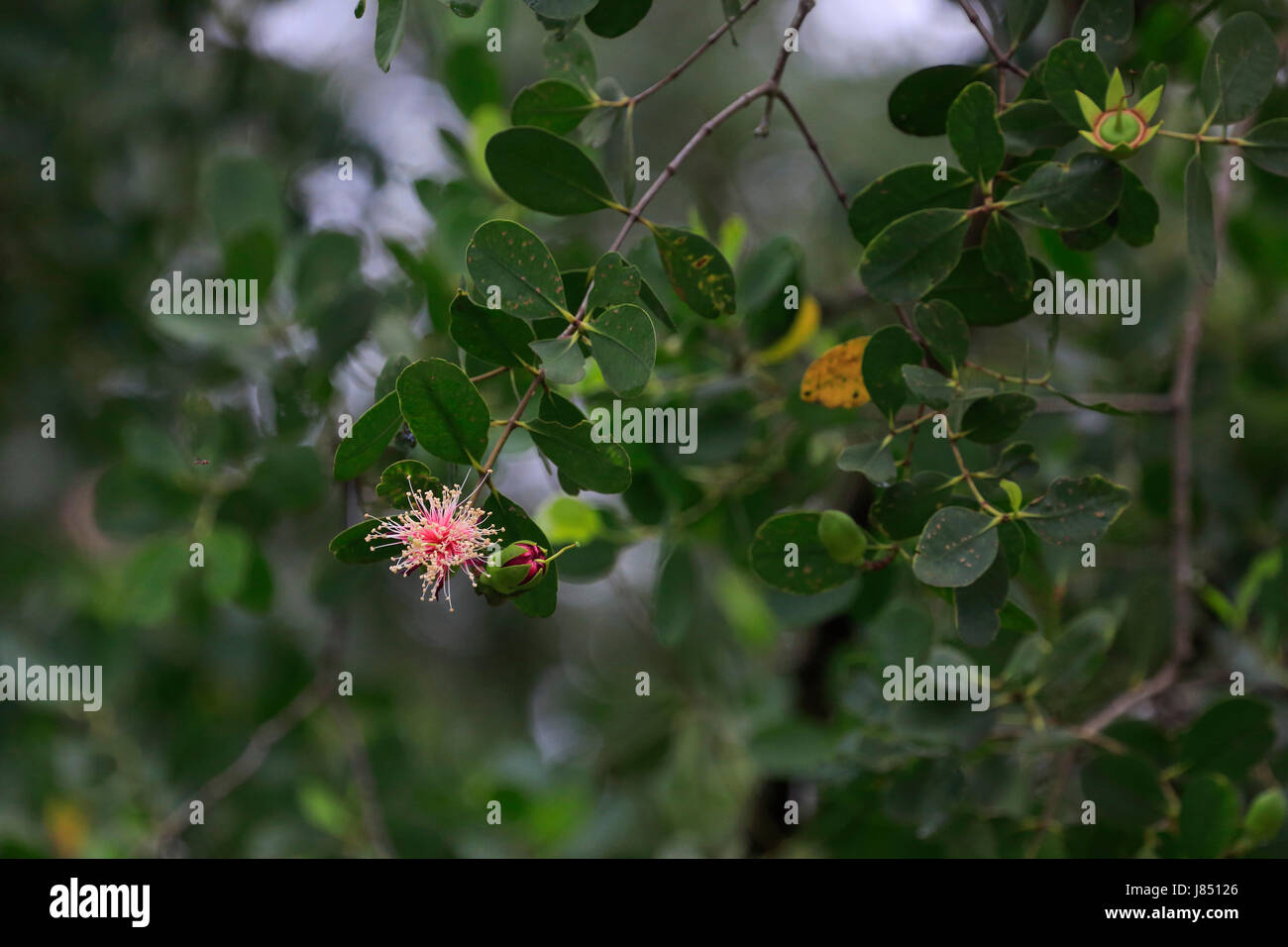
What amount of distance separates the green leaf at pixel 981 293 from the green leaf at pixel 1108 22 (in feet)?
0.61

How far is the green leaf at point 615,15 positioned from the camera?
785mm

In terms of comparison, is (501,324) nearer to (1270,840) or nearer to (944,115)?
(944,115)

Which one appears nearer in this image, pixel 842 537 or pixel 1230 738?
pixel 842 537

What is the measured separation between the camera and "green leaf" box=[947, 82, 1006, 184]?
738 millimetres

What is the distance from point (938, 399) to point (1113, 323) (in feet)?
3.37

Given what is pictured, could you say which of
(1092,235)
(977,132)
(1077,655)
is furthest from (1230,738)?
(977,132)

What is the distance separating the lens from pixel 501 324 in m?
0.70

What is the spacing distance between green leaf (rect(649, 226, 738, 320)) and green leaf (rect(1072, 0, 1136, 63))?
365mm

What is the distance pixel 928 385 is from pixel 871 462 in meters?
0.07

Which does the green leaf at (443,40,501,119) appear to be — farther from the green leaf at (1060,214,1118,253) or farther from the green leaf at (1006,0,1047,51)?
the green leaf at (1060,214,1118,253)

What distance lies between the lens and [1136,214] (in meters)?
0.78

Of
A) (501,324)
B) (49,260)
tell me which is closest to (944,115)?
(501,324)

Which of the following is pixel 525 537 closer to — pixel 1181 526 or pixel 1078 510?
pixel 1078 510

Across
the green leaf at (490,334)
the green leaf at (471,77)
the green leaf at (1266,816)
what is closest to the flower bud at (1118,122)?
the green leaf at (490,334)
